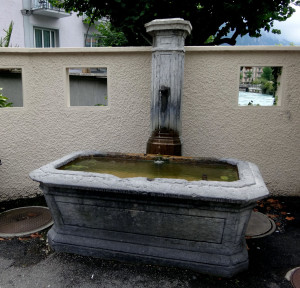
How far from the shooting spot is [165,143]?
368 centimetres

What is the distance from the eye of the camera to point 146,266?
2.92 m

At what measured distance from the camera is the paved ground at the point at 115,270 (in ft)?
8.82

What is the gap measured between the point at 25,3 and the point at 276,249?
15.0 m

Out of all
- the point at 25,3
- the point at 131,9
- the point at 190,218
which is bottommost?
the point at 190,218

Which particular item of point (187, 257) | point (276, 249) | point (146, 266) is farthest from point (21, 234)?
point (276, 249)

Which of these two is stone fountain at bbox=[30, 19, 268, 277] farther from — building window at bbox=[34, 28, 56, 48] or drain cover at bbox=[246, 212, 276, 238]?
building window at bbox=[34, 28, 56, 48]

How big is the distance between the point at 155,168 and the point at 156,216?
0.70 meters

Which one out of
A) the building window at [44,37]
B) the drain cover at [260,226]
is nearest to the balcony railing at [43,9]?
the building window at [44,37]

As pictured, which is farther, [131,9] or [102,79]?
[102,79]

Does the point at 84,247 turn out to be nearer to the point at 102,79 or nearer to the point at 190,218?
the point at 190,218

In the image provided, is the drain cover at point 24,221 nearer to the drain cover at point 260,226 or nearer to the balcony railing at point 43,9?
the drain cover at point 260,226

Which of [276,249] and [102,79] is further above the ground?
[102,79]

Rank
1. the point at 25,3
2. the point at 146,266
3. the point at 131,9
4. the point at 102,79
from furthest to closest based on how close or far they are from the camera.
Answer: the point at 25,3, the point at 102,79, the point at 131,9, the point at 146,266

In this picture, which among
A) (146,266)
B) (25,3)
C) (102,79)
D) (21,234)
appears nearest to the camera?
(146,266)
